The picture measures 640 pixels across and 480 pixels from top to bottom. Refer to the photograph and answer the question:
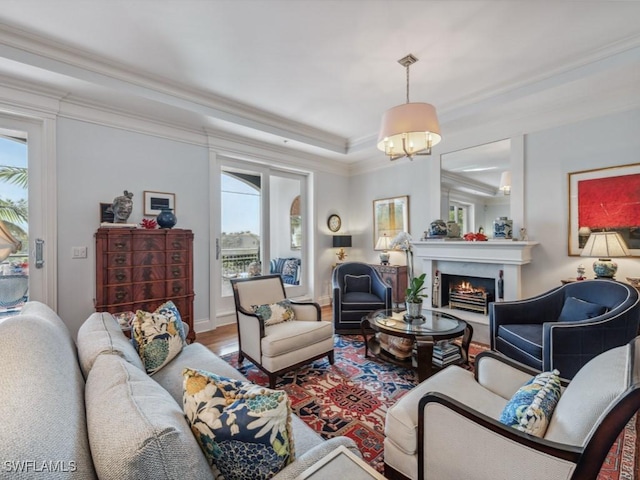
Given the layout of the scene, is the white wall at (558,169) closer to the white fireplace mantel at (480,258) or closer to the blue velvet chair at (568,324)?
the white fireplace mantel at (480,258)

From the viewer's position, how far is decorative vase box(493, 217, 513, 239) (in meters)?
3.63

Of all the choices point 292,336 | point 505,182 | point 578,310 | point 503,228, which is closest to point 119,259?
point 292,336

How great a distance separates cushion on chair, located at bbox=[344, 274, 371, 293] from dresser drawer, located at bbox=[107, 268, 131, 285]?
8.57ft

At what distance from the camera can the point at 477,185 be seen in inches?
163

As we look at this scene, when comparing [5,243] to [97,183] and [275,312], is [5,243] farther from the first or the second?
[97,183]

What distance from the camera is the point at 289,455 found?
950mm

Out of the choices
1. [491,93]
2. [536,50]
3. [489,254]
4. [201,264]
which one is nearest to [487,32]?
[536,50]

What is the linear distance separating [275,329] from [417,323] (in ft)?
4.31

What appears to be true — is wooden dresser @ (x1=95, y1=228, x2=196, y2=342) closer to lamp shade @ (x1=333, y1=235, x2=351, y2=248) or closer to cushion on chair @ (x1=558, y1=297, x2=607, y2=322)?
lamp shade @ (x1=333, y1=235, x2=351, y2=248)

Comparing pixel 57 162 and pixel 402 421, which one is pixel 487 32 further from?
pixel 57 162

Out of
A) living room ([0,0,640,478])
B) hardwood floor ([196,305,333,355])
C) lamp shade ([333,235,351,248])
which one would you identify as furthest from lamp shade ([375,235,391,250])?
Answer: hardwood floor ([196,305,333,355])

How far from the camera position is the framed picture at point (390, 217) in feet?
16.4

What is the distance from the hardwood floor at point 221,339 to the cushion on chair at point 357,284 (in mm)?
1632

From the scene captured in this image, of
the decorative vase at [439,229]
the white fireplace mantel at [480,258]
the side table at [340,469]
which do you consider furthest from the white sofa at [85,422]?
the decorative vase at [439,229]
